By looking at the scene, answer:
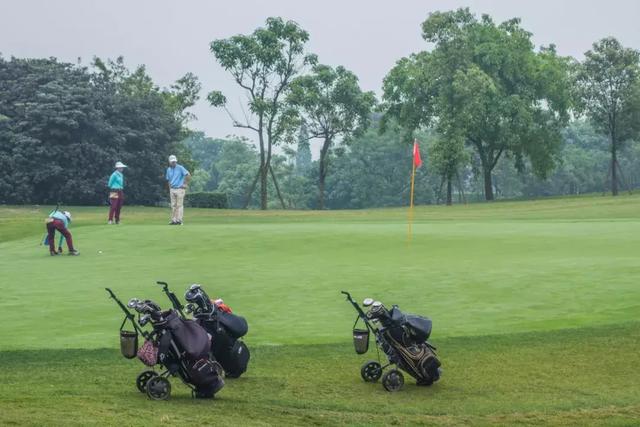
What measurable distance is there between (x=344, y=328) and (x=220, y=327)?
308 cm

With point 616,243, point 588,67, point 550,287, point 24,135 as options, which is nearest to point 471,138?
point 588,67

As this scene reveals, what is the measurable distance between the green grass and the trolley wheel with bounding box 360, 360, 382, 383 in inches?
5.9

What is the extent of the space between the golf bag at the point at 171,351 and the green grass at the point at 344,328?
21 centimetres

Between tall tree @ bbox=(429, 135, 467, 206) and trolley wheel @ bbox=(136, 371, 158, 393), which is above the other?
tall tree @ bbox=(429, 135, 467, 206)

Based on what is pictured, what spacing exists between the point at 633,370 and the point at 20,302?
9.30 meters

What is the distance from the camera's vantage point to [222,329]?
11.1 m

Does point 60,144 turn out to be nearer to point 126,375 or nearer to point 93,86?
point 93,86

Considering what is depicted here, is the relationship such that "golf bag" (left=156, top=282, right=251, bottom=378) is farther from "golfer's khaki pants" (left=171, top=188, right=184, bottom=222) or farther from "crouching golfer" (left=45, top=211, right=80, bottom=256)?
"golfer's khaki pants" (left=171, top=188, right=184, bottom=222)

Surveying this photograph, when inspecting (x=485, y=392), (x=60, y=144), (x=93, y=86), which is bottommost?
(x=485, y=392)

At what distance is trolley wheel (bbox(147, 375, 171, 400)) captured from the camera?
1016 centimetres

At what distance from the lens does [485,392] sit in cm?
1096

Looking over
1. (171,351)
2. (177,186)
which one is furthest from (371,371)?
(177,186)

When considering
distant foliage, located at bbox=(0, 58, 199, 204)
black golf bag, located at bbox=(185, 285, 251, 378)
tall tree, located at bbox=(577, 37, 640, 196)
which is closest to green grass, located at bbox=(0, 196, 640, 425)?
black golf bag, located at bbox=(185, 285, 251, 378)

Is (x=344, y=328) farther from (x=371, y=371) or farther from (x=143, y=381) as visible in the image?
(x=143, y=381)
